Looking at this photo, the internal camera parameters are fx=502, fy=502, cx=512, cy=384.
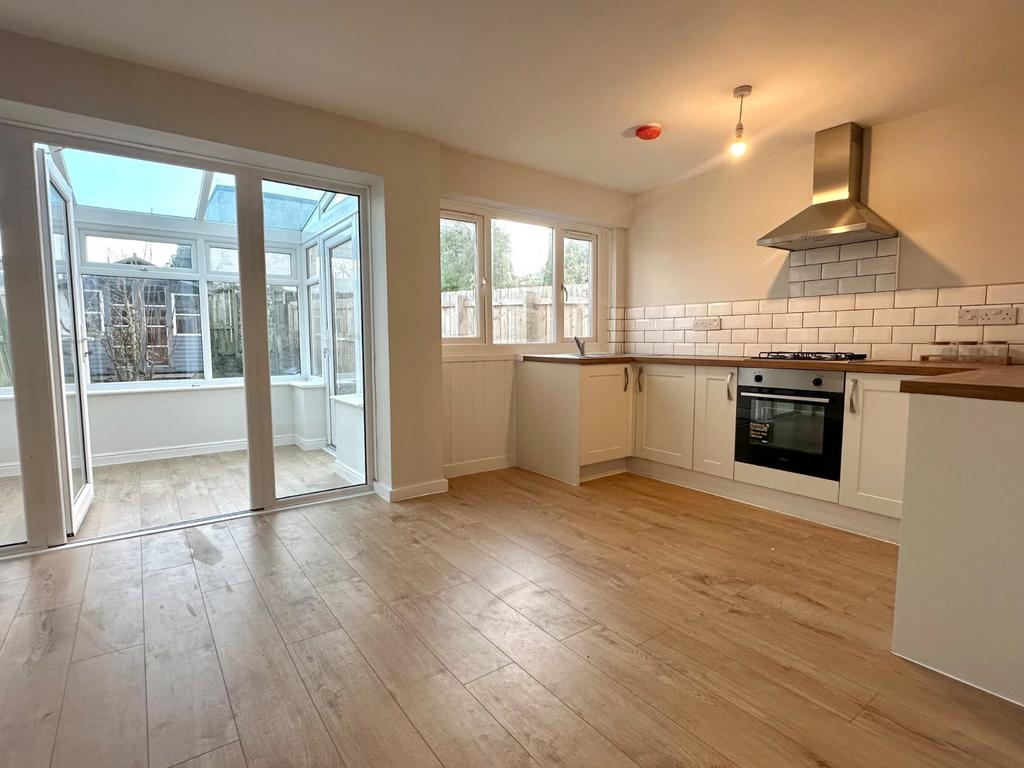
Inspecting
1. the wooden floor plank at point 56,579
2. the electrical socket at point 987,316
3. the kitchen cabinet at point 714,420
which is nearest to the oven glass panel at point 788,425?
the kitchen cabinet at point 714,420

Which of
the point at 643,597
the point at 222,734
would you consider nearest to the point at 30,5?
the point at 222,734

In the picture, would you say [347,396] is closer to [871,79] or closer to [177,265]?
[177,265]

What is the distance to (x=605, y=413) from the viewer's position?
146 inches

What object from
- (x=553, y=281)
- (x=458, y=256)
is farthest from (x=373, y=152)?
(x=553, y=281)

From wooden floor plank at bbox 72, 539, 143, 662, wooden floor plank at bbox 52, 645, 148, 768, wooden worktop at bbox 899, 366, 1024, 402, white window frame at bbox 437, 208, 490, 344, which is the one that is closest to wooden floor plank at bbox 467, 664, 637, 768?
wooden floor plank at bbox 52, 645, 148, 768

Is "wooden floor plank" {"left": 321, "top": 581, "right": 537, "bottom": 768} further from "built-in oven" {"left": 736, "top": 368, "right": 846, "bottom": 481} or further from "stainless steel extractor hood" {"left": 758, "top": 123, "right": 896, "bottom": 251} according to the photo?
"stainless steel extractor hood" {"left": 758, "top": 123, "right": 896, "bottom": 251}

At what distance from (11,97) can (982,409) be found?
374cm

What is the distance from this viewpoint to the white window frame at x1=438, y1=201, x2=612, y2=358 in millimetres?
3840

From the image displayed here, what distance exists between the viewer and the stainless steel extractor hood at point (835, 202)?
2.87m

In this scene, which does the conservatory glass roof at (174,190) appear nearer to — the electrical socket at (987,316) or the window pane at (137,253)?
the window pane at (137,253)

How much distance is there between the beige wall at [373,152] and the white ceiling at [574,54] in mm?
95

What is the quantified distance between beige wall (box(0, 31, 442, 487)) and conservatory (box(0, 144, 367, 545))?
1.07 feet

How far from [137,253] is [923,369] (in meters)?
5.49

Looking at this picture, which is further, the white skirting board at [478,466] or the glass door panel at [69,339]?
the white skirting board at [478,466]
